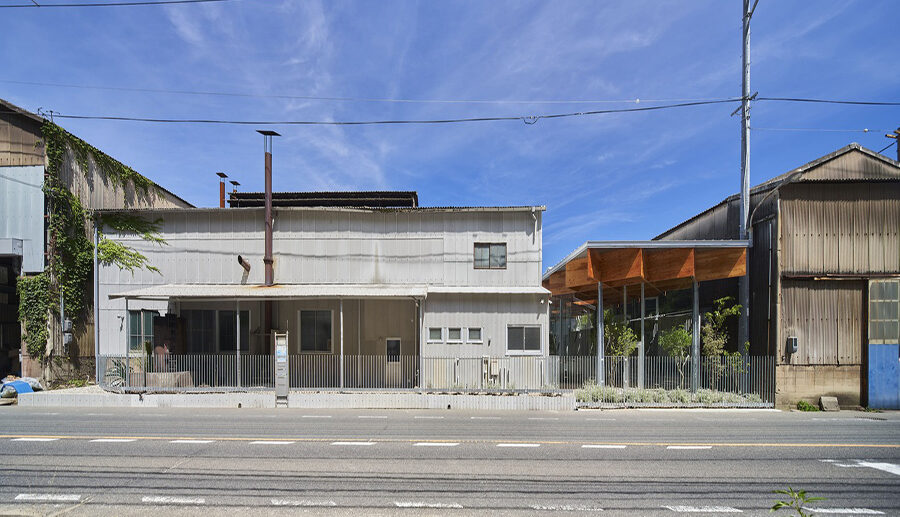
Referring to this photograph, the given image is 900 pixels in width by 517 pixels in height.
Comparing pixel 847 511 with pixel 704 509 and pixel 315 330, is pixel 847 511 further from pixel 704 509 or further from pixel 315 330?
pixel 315 330

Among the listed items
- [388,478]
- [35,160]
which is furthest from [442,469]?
[35,160]

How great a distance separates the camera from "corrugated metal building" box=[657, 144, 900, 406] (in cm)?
1420

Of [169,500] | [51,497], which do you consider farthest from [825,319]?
[51,497]

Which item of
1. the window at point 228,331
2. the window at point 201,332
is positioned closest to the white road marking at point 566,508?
the window at point 228,331

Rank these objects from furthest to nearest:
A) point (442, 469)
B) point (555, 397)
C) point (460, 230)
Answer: point (460, 230)
point (555, 397)
point (442, 469)

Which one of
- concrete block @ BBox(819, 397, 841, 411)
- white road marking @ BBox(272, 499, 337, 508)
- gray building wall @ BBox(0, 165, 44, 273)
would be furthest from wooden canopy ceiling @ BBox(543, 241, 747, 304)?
gray building wall @ BBox(0, 165, 44, 273)

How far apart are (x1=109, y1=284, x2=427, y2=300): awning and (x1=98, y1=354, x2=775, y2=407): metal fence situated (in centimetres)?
211

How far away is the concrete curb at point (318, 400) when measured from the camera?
1388cm

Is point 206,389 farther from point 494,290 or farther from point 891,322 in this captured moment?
point 891,322

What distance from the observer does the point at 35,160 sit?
16797 millimetres

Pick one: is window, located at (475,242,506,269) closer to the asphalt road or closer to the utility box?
the asphalt road

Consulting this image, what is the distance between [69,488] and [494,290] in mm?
12163

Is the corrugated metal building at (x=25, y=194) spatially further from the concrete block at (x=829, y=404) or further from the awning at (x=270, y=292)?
the concrete block at (x=829, y=404)

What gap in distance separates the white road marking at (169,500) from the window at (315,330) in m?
11.9
